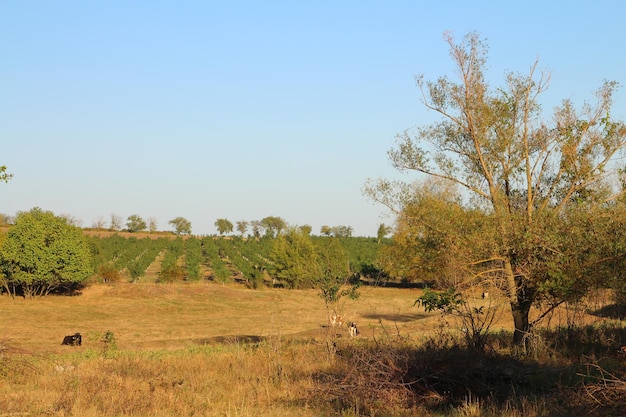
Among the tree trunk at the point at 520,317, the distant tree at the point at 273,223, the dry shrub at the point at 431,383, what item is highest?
the distant tree at the point at 273,223

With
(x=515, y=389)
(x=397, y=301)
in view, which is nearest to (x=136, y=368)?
(x=515, y=389)

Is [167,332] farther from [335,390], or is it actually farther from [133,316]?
[335,390]

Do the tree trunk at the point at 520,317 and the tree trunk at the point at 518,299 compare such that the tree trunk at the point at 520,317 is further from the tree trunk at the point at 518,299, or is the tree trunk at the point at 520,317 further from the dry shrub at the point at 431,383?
the dry shrub at the point at 431,383

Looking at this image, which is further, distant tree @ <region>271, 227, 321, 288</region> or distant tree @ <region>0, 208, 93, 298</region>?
distant tree @ <region>271, 227, 321, 288</region>

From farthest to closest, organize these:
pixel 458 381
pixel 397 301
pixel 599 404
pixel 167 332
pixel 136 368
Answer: pixel 397 301 < pixel 167 332 < pixel 136 368 < pixel 458 381 < pixel 599 404

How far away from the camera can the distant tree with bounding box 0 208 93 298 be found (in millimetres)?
47281

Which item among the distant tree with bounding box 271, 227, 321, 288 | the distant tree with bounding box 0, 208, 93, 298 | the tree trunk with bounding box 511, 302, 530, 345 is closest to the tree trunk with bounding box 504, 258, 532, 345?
the tree trunk with bounding box 511, 302, 530, 345

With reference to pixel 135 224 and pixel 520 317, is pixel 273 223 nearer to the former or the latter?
→ pixel 135 224

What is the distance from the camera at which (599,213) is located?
49.9 feet

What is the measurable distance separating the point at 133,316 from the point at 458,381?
37.1 metres

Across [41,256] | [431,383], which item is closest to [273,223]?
[41,256]

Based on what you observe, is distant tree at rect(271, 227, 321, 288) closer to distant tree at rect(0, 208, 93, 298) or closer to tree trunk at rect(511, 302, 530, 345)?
distant tree at rect(0, 208, 93, 298)

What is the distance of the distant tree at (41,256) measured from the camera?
155 ft

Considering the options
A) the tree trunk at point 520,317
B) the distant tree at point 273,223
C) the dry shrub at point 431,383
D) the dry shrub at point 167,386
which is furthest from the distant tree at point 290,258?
the distant tree at point 273,223
